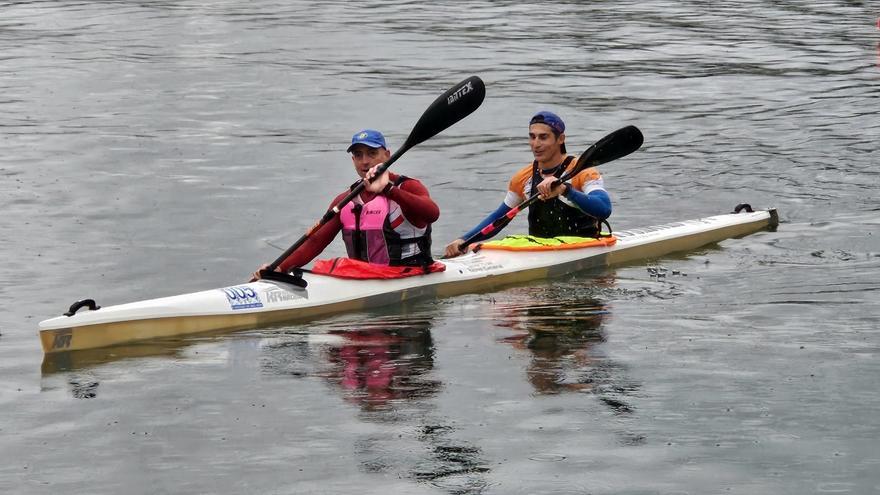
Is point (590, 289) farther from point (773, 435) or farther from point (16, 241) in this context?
point (16, 241)

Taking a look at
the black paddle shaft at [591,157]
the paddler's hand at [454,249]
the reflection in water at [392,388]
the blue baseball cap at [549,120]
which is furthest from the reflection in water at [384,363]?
A: the blue baseball cap at [549,120]

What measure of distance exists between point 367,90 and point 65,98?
16.1ft

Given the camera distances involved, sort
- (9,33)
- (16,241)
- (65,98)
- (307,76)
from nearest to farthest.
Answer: (16,241), (65,98), (307,76), (9,33)

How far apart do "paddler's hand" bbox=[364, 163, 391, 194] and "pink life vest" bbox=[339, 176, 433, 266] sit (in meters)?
0.15

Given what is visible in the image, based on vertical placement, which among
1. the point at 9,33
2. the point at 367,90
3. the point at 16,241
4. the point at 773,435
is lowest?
the point at 773,435

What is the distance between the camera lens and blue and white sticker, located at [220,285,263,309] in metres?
10.6

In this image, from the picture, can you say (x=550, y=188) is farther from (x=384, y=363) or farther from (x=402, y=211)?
(x=384, y=363)

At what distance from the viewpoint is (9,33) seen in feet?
103

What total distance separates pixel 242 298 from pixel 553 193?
2782 millimetres

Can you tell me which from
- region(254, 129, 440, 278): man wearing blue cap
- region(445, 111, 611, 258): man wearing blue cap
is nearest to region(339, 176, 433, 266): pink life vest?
region(254, 129, 440, 278): man wearing blue cap

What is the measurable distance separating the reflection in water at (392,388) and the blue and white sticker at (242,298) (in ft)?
1.54

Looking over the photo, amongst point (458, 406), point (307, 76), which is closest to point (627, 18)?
point (307, 76)

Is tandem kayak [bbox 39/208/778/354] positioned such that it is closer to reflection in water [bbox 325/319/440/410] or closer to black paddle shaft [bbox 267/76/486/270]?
reflection in water [bbox 325/319/440/410]

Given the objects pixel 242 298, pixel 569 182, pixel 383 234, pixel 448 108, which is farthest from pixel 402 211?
pixel 569 182
